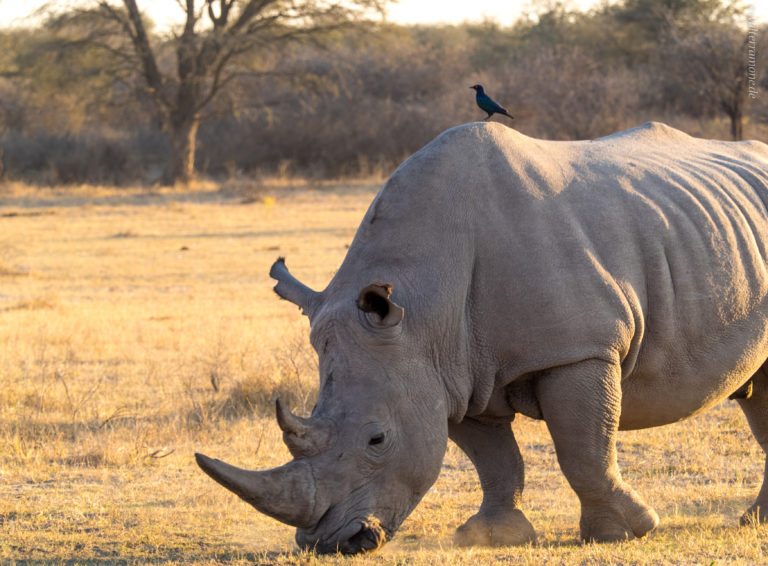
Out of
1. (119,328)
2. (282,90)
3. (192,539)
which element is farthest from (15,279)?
(282,90)

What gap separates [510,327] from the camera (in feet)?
14.6

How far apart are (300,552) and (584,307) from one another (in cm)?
149

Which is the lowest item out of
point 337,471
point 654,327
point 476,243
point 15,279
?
point 15,279

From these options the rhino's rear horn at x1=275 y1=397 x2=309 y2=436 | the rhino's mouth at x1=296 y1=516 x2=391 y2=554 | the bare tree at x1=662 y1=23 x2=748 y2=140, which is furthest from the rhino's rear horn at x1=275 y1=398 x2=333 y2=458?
the bare tree at x1=662 y1=23 x2=748 y2=140

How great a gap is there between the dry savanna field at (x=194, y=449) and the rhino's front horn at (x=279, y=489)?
0.23 m

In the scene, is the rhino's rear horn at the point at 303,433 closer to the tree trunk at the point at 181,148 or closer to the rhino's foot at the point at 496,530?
the rhino's foot at the point at 496,530

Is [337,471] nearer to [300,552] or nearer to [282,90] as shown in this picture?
[300,552]

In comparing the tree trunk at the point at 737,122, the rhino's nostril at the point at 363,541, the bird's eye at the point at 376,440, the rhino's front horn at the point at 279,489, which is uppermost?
the tree trunk at the point at 737,122

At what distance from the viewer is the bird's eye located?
4098mm

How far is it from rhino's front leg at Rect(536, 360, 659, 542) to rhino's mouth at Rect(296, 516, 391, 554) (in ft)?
3.05

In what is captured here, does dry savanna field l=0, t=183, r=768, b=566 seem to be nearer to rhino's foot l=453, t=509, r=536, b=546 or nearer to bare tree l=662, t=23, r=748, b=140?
rhino's foot l=453, t=509, r=536, b=546

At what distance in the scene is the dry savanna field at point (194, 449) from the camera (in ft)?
16.1

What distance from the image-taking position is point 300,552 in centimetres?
424

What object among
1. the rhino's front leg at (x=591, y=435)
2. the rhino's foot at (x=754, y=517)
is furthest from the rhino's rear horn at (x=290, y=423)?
the rhino's foot at (x=754, y=517)
